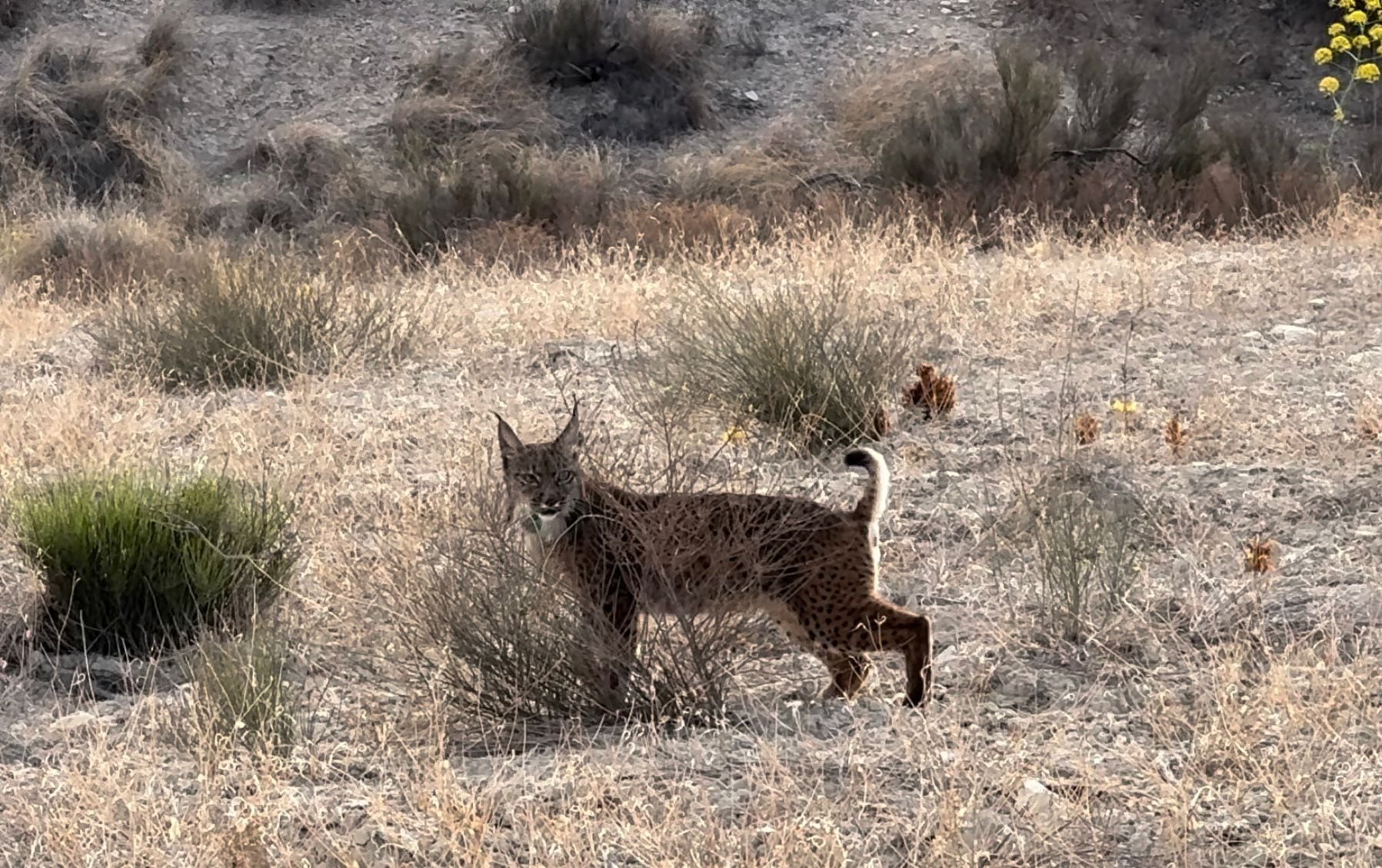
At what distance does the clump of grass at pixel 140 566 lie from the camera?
4863mm

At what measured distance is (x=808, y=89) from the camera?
67.5 feet

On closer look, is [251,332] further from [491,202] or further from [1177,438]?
[491,202]

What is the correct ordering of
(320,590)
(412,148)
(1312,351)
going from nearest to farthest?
1. (320,590)
2. (1312,351)
3. (412,148)

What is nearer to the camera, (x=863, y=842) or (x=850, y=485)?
(x=863, y=842)

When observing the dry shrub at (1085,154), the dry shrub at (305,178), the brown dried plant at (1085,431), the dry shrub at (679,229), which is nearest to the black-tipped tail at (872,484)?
the brown dried plant at (1085,431)

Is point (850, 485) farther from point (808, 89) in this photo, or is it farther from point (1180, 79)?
point (808, 89)

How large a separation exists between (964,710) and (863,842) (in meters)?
0.81

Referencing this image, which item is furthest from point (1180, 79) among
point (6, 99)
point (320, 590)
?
point (320, 590)

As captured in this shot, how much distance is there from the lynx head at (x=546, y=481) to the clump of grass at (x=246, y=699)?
0.70m

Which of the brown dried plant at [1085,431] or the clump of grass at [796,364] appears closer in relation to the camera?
the brown dried plant at [1085,431]

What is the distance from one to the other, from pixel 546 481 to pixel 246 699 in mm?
924

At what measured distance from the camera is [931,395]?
6.67 m

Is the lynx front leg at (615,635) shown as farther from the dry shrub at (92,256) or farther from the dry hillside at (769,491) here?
the dry shrub at (92,256)

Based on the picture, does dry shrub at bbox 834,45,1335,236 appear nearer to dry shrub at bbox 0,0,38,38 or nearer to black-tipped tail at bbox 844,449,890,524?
black-tipped tail at bbox 844,449,890,524
